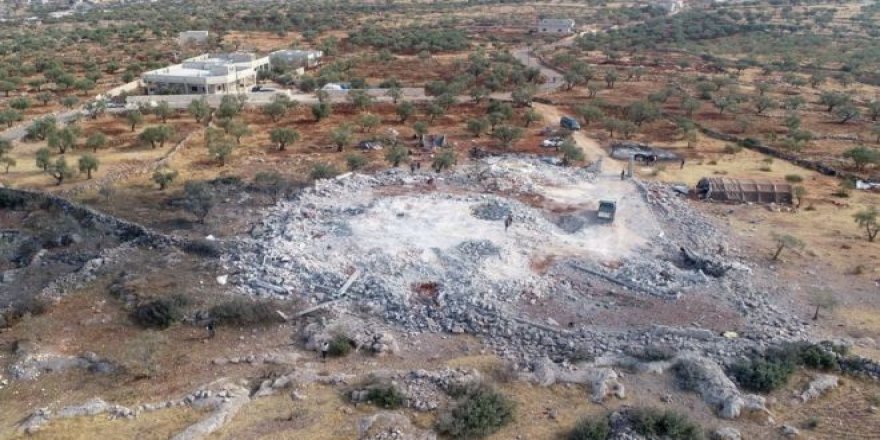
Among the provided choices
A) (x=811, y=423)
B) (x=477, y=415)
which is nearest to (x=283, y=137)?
(x=477, y=415)

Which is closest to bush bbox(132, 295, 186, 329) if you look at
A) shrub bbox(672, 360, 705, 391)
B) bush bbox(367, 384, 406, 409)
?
bush bbox(367, 384, 406, 409)

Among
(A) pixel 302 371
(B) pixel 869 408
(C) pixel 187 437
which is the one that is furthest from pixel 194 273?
(B) pixel 869 408

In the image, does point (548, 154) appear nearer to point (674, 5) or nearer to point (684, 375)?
point (684, 375)

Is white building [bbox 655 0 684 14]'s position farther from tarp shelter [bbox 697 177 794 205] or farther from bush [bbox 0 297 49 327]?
bush [bbox 0 297 49 327]

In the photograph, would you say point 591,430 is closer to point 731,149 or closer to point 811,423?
point 811,423

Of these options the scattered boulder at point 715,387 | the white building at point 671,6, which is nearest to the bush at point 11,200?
the scattered boulder at point 715,387

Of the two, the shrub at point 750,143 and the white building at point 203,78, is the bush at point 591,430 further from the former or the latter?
the white building at point 203,78
